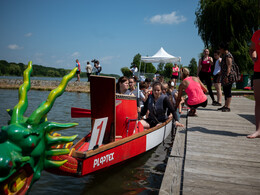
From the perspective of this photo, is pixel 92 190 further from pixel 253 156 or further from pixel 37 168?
pixel 253 156

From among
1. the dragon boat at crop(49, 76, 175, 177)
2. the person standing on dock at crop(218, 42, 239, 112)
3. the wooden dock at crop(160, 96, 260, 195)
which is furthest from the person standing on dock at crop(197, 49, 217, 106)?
the dragon boat at crop(49, 76, 175, 177)

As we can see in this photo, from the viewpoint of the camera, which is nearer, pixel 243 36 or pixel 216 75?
pixel 216 75

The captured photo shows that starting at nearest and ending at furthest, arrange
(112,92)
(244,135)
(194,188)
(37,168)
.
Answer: (37,168) < (194,188) < (112,92) < (244,135)

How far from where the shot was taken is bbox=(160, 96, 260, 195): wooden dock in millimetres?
2316

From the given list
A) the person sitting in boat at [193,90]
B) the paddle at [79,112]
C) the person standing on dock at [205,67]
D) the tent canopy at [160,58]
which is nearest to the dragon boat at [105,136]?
the paddle at [79,112]

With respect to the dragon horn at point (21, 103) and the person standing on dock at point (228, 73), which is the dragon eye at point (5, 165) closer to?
the dragon horn at point (21, 103)

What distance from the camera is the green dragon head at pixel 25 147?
183cm

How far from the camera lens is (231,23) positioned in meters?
20.9

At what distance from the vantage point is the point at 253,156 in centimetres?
319

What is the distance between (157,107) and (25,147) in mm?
3944

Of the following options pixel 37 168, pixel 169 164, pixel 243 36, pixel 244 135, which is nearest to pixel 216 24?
pixel 243 36

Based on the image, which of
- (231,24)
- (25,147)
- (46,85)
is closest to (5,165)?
(25,147)

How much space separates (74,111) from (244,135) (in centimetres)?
324

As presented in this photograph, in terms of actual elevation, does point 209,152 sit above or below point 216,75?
below
